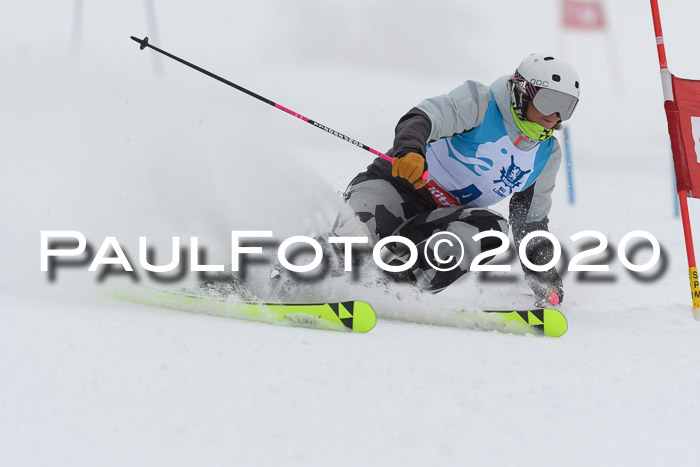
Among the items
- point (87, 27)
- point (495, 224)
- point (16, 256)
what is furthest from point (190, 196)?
→ point (87, 27)

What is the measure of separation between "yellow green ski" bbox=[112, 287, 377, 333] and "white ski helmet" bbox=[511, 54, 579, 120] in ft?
4.02

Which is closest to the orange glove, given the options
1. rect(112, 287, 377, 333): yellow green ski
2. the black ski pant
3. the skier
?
the skier

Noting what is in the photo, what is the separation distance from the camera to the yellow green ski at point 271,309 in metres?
2.42

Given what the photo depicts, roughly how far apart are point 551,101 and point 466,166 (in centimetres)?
49

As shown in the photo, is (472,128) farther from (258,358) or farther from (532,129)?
(258,358)

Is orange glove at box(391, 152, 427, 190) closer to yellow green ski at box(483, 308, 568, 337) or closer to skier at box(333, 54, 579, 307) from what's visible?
skier at box(333, 54, 579, 307)

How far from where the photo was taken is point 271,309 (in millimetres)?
2561

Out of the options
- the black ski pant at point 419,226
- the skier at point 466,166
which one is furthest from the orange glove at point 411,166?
the black ski pant at point 419,226

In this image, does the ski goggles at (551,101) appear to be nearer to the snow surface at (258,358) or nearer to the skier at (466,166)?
the skier at (466,166)

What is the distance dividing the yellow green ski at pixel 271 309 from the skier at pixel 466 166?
1.87 ft

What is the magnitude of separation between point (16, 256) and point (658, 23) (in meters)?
3.30

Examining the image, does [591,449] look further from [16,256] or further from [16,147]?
[16,147]

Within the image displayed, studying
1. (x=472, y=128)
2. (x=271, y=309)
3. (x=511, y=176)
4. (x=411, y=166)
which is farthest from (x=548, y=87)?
(x=271, y=309)

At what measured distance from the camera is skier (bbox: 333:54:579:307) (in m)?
3.03
